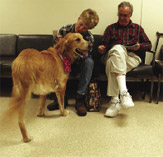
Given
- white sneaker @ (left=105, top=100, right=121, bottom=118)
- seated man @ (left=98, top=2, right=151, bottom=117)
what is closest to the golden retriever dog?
seated man @ (left=98, top=2, right=151, bottom=117)

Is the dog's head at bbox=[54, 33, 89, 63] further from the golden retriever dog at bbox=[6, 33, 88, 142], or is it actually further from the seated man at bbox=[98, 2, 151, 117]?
the seated man at bbox=[98, 2, 151, 117]

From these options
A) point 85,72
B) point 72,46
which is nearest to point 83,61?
point 85,72

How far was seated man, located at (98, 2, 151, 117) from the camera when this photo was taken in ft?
6.56

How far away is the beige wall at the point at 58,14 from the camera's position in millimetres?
2848

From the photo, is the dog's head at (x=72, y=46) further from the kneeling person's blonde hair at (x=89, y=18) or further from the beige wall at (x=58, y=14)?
the beige wall at (x=58, y=14)

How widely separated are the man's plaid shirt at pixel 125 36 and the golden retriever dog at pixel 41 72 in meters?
0.55

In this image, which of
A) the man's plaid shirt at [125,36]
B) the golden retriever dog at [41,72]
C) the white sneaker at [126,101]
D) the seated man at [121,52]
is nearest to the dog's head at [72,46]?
the golden retriever dog at [41,72]

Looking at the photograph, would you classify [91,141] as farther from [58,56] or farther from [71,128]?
[58,56]

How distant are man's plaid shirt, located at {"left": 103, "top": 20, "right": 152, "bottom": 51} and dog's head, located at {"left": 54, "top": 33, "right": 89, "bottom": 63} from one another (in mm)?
521

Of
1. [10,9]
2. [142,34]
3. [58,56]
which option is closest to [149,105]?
[142,34]

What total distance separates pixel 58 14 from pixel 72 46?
4.16 ft

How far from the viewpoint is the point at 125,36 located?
233 cm

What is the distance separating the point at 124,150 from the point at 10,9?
8.93 feet

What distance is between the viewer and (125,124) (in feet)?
6.20
